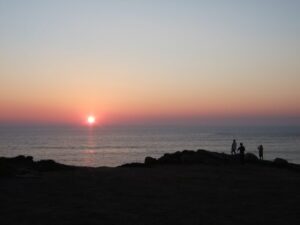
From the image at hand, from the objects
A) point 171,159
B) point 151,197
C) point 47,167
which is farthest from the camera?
point 171,159

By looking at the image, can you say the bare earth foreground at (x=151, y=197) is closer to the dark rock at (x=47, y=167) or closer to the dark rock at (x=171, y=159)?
the dark rock at (x=47, y=167)

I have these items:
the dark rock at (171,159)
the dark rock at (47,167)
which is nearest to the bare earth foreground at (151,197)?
the dark rock at (47,167)

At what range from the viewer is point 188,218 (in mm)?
14695

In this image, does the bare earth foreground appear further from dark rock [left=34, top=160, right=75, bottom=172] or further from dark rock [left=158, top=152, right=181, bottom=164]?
dark rock [left=158, top=152, right=181, bottom=164]

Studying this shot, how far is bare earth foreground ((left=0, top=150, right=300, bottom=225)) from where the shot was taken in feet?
48.3

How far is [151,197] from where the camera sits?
1827 cm

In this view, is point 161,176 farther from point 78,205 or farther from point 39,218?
point 39,218

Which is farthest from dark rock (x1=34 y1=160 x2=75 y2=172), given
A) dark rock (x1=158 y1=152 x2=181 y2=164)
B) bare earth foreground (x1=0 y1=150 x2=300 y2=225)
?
dark rock (x1=158 y1=152 x2=181 y2=164)

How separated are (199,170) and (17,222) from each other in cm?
1504

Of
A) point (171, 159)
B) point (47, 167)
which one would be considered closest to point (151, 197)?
A: point (47, 167)

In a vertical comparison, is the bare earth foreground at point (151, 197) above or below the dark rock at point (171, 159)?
below

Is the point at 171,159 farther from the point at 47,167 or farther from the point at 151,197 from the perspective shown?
the point at 151,197

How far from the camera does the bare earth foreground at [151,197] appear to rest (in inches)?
579

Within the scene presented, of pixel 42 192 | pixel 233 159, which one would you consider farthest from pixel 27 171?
pixel 233 159
